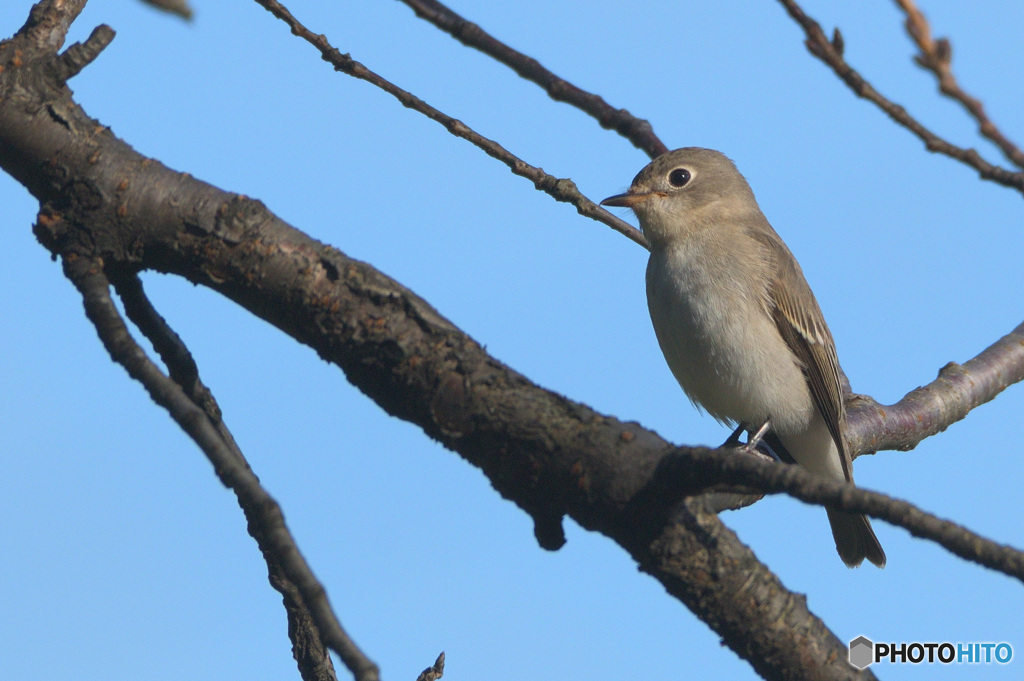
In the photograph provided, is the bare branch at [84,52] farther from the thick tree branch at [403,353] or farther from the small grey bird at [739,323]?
the small grey bird at [739,323]

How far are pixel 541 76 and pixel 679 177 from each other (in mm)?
3450

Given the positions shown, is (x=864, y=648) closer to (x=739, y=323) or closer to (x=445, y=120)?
(x=739, y=323)

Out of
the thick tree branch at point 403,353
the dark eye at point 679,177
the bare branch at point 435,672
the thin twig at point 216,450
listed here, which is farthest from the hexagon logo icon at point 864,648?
the dark eye at point 679,177

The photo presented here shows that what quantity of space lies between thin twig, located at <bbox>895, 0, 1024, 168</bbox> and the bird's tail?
19.4 feet

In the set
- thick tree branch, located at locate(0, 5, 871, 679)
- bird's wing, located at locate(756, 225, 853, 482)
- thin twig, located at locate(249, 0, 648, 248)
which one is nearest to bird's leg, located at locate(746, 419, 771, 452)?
bird's wing, located at locate(756, 225, 853, 482)

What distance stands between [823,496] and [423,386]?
136 cm

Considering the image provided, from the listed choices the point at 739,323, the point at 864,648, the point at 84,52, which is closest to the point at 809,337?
the point at 739,323

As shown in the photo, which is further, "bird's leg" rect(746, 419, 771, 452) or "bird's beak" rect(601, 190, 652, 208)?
"bird's beak" rect(601, 190, 652, 208)

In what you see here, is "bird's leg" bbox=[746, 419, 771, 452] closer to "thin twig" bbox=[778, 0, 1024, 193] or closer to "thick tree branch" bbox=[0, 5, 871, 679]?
"thick tree branch" bbox=[0, 5, 871, 679]

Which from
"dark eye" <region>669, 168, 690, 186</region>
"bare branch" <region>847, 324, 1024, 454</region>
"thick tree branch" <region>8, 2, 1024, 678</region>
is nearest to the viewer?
"thick tree branch" <region>8, 2, 1024, 678</region>

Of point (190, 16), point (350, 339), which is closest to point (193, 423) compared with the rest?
point (350, 339)

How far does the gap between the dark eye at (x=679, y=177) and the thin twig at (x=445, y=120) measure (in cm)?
265

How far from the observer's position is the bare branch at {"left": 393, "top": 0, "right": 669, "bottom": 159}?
3959 millimetres

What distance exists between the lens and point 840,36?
2209 millimetres
